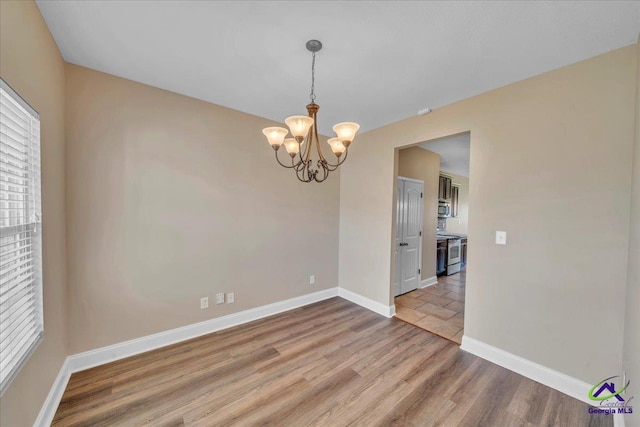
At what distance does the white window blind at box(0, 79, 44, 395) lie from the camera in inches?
45.9

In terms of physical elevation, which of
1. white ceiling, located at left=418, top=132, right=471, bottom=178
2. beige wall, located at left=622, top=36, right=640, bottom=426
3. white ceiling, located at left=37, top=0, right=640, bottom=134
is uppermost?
white ceiling, located at left=37, top=0, right=640, bottom=134

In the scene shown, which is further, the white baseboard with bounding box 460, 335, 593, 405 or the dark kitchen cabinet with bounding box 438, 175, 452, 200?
the dark kitchen cabinet with bounding box 438, 175, 452, 200

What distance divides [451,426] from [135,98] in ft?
12.4

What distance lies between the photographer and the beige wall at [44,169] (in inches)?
47.3

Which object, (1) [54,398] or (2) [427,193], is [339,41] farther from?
(2) [427,193]

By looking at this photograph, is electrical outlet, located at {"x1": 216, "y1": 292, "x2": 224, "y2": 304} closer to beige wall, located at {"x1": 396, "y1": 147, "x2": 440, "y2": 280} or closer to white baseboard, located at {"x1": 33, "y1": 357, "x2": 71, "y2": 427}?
white baseboard, located at {"x1": 33, "y1": 357, "x2": 71, "y2": 427}

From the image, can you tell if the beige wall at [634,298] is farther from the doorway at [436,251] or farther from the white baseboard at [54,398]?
the white baseboard at [54,398]

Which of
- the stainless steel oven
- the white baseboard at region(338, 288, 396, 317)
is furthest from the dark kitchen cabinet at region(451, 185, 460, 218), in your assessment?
the white baseboard at region(338, 288, 396, 317)

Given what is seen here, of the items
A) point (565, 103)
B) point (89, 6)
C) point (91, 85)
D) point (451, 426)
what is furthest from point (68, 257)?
point (565, 103)

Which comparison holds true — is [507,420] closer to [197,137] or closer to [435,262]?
[435,262]

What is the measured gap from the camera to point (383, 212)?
11.0 feet

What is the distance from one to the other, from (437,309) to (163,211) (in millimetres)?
3790

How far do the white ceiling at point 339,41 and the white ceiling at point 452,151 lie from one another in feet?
4.09

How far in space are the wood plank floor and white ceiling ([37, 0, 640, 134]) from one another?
8.73 ft
